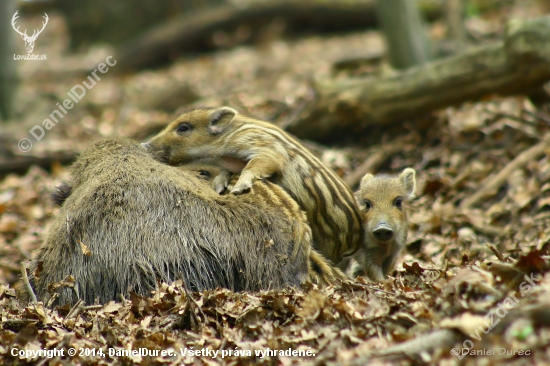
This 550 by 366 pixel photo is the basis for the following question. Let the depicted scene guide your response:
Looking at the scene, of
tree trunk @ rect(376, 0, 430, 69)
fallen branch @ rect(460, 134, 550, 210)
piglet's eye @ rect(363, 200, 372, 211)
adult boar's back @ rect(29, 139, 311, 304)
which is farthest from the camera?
tree trunk @ rect(376, 0, 430, 69)

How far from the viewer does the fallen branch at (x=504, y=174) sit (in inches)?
302

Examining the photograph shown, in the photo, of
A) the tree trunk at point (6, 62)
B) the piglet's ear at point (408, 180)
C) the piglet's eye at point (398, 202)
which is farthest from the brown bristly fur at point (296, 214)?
the tree trunk at point (6, 62)

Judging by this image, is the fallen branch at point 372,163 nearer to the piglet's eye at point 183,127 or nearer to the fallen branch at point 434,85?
the fallen branch at point 434,85

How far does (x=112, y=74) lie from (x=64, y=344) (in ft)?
42.3

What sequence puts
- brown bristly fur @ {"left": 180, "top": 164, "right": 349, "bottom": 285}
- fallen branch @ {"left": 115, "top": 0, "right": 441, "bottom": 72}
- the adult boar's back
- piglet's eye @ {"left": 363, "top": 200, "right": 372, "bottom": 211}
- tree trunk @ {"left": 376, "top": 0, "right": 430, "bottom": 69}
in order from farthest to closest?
fallen branch @ {"left": 115, "top": 0, "right": 441, "bottom": 72} < tree trunk @ {"left": 376, "top": 0, "right": 430, "bottom": 69} < piglet's eye @ {"left": 363, "top": 200, "right": 372, "bottom": 211} < brown bristly fur @ {"left": 180, "top": 164, "right": 349, "bottom": 285} < the adult boar's back

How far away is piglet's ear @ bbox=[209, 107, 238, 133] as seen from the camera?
20.9 ft

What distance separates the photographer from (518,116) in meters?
8.83

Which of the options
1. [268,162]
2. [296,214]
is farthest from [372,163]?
[296,214]

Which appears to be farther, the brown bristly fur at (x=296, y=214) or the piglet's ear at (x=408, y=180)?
the piglet's ear at (x=408, y=180)

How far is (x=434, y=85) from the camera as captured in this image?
8.64m

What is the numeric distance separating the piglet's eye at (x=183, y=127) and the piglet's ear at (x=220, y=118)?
227 millimetres

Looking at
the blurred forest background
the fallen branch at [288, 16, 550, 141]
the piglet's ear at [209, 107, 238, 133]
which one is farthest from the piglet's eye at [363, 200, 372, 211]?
the fallen branch at [288, 16, 550, 141]

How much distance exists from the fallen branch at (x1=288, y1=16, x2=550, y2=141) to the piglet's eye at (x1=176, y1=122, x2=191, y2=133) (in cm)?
335

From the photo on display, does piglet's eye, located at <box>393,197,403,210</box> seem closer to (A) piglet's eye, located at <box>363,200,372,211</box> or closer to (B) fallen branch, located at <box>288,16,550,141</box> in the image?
(A) piglet's eye, located at <box>363,200,372,211</box>
